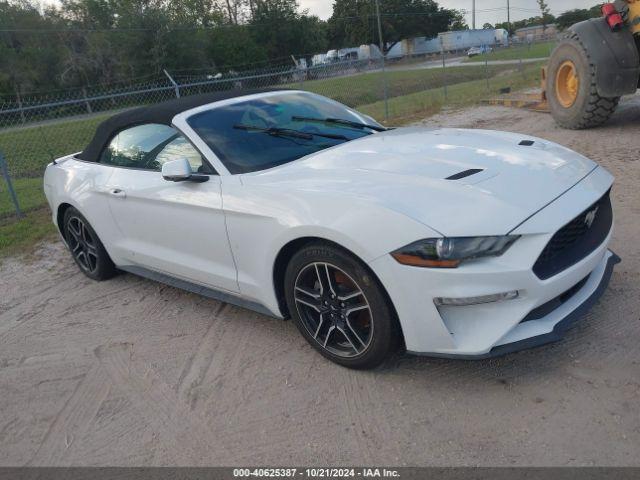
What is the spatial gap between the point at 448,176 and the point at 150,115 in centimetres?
237

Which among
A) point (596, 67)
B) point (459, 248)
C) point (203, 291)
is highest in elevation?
point (596, 67)

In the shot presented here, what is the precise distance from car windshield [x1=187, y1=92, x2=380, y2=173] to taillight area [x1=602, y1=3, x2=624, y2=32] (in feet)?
17.3

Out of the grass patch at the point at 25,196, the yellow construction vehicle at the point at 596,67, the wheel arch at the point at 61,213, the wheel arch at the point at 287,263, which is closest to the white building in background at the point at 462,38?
the yellow construction vehicle at the point at 596,67

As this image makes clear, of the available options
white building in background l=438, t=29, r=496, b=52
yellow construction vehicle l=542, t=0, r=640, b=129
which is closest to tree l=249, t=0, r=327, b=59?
white building in background l=438, t=29, r=496, b=52

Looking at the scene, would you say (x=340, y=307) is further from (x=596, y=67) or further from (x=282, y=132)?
(x=596, y=67)

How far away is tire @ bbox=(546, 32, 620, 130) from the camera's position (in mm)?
8008

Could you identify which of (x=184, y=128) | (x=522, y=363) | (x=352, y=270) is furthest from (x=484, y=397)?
(x=184, y=128)

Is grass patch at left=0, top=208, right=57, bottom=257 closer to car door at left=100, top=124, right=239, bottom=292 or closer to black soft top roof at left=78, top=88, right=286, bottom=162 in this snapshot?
black soft top roof at left=78, top=88, right=286, bottom=162

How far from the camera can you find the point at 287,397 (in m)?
2.93

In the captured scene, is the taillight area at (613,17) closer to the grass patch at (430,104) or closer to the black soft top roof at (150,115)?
the grass patch at (430,104)

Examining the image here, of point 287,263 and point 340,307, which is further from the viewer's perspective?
point 287,263

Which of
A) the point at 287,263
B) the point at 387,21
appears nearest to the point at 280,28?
the point at 387,21

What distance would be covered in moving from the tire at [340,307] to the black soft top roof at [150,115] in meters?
1.63

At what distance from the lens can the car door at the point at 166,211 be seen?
3.42 meters
